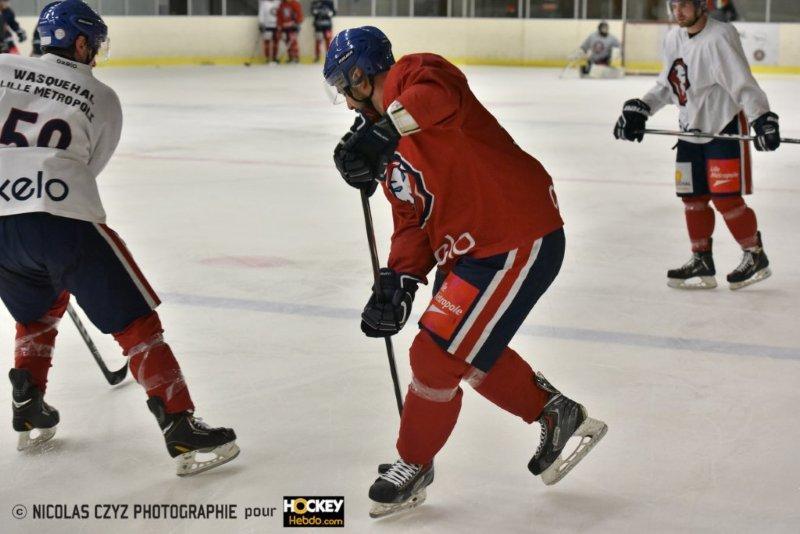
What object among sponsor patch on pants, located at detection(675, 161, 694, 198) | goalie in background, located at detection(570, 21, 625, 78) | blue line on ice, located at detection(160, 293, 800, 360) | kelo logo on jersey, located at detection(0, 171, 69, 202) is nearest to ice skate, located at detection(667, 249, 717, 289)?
sponsor patch on pants, located at detection(675, 161, 694, 198)

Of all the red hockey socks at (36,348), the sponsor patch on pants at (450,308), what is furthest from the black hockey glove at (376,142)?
the red hockey socks at (36,348)

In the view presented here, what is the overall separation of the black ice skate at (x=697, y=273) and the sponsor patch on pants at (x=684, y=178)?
0.26 m

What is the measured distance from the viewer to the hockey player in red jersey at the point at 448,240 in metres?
2.38

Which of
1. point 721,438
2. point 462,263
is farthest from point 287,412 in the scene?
point 721,438

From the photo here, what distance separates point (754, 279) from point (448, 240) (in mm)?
2615

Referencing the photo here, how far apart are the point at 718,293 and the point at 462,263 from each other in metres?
2.48

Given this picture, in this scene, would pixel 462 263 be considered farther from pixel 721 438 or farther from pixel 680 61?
pixel 680 61

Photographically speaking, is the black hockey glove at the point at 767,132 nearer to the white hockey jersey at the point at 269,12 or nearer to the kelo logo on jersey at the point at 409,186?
the kelo logo on jersey at the point at 409,186

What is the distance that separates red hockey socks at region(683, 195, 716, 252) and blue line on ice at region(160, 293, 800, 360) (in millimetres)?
938

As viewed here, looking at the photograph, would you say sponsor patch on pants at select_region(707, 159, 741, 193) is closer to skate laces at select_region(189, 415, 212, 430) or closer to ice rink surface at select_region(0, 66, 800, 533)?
ice rink surface at select_region(0, 66, 800, 533)

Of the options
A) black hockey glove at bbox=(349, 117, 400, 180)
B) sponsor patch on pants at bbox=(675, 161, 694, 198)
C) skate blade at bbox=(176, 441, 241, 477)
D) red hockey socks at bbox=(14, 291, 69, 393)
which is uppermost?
black hockey glove at bbox=(349, 117, 400, 180)

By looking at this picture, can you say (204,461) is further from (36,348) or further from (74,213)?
(74,213)

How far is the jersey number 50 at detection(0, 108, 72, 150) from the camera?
8.68 ft

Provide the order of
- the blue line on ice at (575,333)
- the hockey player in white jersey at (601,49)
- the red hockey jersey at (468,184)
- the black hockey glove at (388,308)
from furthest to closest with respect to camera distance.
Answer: the hockey player in white jersey at (601,49) → the blue line on ice at (575,333) → the black hockey glove at (388,308) → the red hockey jersey at (468,184)
